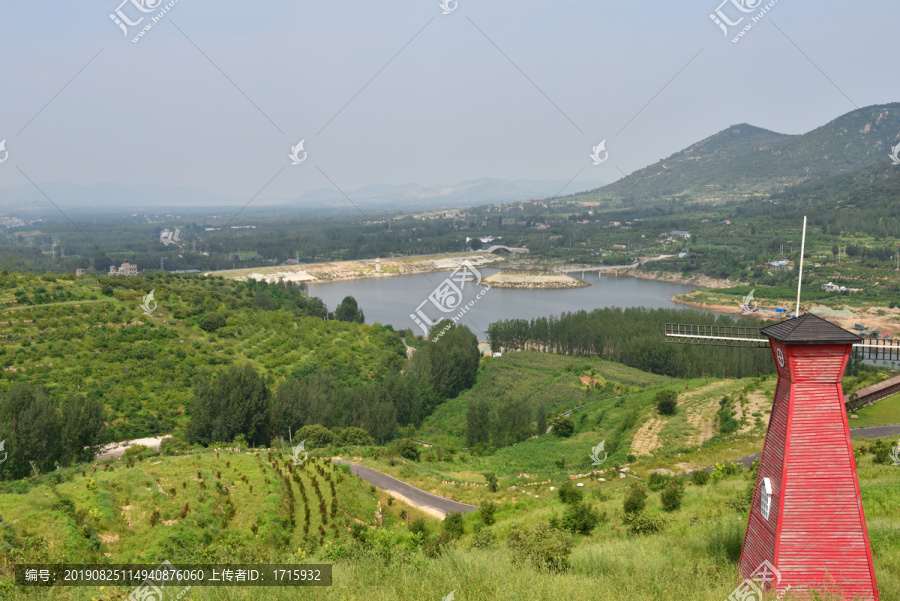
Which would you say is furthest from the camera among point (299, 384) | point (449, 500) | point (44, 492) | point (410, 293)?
point (410, 293)

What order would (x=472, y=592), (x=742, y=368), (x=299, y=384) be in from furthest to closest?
(x=742, y=368)
(x=299, y=384)
(x=472, y=592)

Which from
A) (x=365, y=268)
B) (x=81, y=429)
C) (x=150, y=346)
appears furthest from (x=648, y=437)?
(x=365, y=268)

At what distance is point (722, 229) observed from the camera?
10188 centimetres

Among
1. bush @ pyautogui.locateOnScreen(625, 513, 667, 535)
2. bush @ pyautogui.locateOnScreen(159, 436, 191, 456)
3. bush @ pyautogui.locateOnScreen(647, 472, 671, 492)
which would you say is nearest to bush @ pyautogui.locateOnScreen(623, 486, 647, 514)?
bush @ pyautogui.locateOnScreen(625, 513, 667, 535)

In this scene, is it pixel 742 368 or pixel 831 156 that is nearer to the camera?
pixel 742 368

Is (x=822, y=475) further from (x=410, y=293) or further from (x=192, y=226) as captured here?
(x=192, y=226)

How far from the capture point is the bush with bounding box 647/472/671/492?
13.3 meters

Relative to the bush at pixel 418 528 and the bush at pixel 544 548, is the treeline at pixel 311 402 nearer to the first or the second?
the bush at pixel 418 528

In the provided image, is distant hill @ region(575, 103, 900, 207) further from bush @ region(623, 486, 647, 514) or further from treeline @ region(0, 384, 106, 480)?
treeline @ region(0, 384, 106, 480)

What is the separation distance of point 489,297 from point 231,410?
51607 millimetres

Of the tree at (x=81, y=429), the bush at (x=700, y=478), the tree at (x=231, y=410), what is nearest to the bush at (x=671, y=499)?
the bush at (x=700, y=478)

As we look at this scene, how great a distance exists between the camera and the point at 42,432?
1770 centimetres

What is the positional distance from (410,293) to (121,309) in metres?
44.3

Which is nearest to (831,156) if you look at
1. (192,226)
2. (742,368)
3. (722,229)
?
(722,229)
